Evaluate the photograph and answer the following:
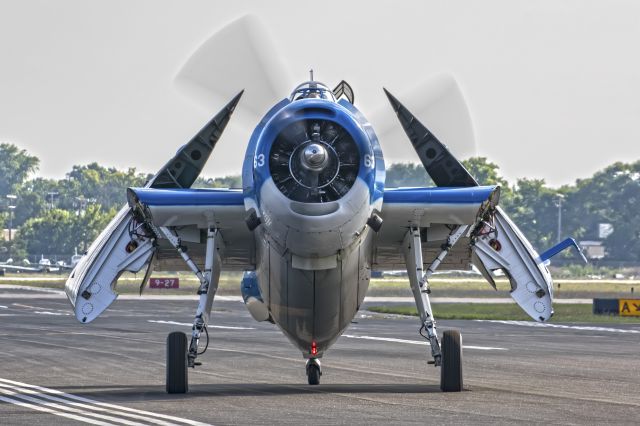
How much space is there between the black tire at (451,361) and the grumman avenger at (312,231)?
0.07ft

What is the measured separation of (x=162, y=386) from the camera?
23188 mm

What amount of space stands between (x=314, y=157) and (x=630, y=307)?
152 ft

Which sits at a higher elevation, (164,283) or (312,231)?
(164,283)

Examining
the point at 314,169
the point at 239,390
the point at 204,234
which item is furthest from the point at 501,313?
the point at 314,169

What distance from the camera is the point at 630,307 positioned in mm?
61906

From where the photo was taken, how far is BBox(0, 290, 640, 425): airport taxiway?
57.9 feet

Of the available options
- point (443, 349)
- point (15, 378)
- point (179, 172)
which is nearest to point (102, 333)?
point (15, 378)

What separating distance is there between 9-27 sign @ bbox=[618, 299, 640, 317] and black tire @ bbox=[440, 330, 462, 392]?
42.2 m

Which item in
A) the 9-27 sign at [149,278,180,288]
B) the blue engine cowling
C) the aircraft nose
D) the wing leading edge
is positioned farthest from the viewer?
the 9-27 sign at [149,278,180,288]

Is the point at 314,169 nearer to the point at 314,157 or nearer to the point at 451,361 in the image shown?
the point at 314,157

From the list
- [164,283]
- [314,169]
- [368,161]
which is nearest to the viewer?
[314,169]

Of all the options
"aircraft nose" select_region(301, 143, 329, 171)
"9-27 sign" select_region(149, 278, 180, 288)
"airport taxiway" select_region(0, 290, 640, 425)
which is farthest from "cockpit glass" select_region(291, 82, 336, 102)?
"9-27 sign" select_region(149, 278, 180, 288)

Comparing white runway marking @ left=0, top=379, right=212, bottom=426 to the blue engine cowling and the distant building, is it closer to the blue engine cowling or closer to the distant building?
the blue engine cowling

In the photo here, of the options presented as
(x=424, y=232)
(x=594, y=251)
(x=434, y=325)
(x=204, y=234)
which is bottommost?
(x=434, y=325)
